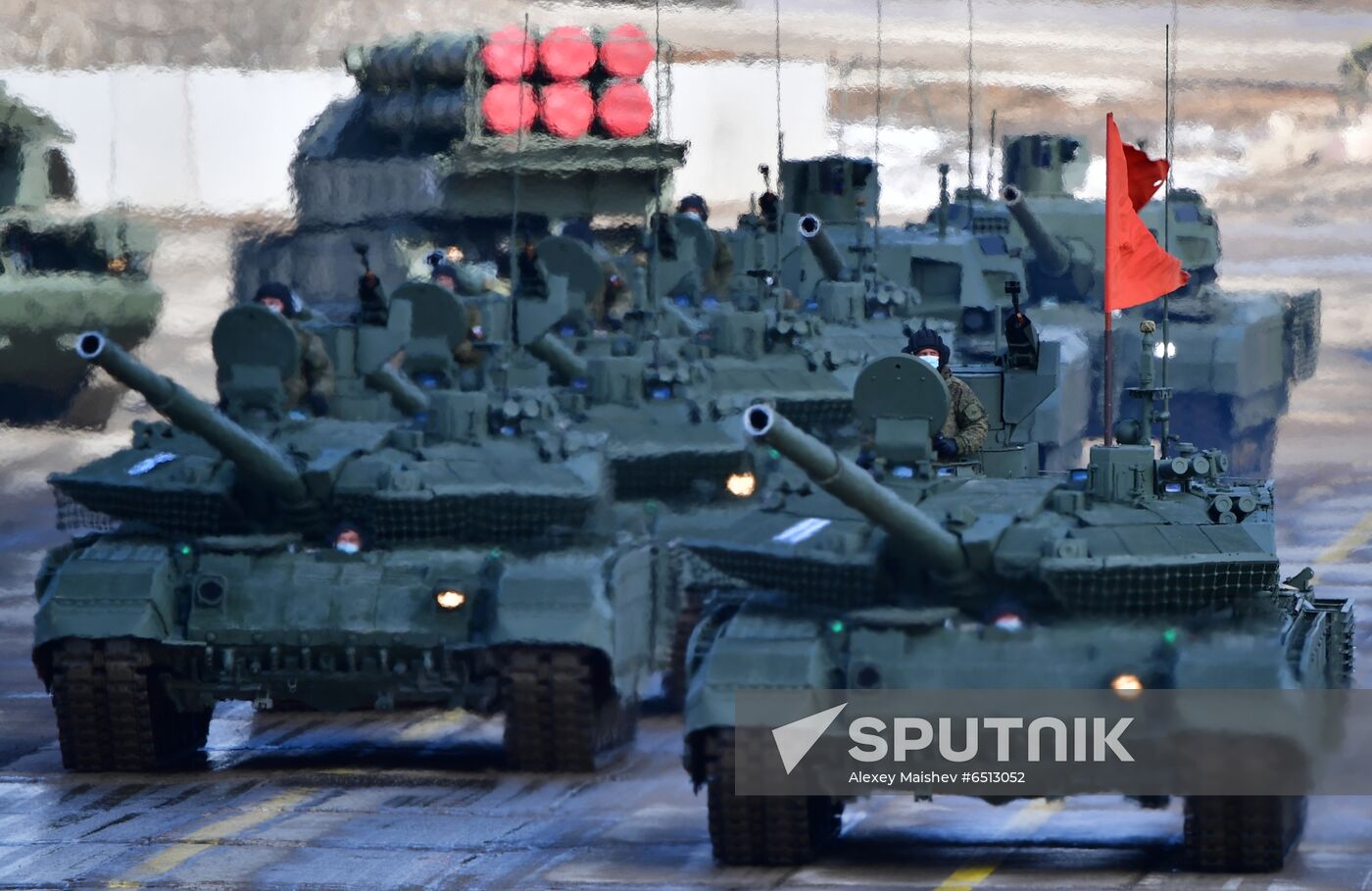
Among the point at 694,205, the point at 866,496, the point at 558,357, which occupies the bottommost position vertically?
the point at 866,496

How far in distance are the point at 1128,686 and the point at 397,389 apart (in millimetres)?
10395

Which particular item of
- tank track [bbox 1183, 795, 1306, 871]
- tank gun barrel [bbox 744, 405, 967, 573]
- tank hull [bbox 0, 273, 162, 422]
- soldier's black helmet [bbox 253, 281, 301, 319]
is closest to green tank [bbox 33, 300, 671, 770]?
soldier's black helmet [bbox 253, 281, 301, 319]

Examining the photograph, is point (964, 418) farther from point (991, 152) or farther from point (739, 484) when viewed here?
point (991, 152)

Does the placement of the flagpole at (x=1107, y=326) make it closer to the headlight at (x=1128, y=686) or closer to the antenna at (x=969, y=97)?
the headlight at (x=1128, y=686)

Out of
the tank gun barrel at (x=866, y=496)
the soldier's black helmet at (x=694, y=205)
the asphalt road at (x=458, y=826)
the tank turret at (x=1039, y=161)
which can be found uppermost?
the tank turret at (x=1039, y=161)

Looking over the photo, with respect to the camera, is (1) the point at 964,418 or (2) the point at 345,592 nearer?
(1) the point at 964,418

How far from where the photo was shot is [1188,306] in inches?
1847

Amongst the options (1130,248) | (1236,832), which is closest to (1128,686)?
(1236,832)

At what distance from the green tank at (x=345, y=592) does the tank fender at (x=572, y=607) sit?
19mm

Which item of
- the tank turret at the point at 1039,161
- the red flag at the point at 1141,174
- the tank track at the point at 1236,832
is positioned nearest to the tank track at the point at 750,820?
the tank track at the point at 1236,832

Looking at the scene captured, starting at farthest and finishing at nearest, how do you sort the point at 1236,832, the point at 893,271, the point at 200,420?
the point at 893,271 < the point at 200,420 < the point at 1236,832

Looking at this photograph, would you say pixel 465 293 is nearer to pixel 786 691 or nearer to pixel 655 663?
pixel 655 663

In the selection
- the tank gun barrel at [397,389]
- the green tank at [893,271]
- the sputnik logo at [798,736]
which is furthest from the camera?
the green tank at [893,271]

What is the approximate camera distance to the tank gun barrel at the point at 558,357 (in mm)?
33594
